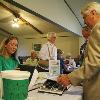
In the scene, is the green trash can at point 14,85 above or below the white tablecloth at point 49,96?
above

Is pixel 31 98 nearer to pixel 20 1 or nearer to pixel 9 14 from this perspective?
pixel 20 1

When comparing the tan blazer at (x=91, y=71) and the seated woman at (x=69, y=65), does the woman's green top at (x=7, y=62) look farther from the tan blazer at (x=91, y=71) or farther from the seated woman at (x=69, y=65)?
the tan blazer at (x=91, y=71)

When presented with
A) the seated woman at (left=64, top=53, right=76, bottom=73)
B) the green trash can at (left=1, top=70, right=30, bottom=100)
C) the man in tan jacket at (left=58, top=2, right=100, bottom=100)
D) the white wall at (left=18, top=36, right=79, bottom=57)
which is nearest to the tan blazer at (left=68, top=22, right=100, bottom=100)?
the man in tan jacket at (left=58, top=2, right=100, bottom=100)

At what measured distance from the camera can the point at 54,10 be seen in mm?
4691

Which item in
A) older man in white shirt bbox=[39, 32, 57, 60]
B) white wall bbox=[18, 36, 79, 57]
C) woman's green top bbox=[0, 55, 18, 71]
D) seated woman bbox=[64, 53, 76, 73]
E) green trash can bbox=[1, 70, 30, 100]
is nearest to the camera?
green trash can bbox=[1, 70, 30, 100]

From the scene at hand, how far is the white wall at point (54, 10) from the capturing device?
354cm

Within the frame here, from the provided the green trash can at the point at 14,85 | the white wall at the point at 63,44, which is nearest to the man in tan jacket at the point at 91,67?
the green trash can at the point at 14,85

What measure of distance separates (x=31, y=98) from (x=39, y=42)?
363 inches

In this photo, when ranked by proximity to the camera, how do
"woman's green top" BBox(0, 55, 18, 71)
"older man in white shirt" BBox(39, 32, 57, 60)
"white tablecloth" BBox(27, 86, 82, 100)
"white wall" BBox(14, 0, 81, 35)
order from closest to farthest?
"white tablecloth" BBox(27, 86, 82, 100), "woman's green top" BBox(0, 55, 18, 71), "older man in white shirt" BBox(39, 32, 57, 60), "white wall" BBox(14, 0, 81, 35)

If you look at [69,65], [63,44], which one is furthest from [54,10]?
[63,44]

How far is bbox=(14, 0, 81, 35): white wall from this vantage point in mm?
3537

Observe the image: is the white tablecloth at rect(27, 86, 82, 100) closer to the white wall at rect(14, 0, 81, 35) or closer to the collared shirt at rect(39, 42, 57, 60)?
the collared shirt at rect(39, 42, 57, 60)

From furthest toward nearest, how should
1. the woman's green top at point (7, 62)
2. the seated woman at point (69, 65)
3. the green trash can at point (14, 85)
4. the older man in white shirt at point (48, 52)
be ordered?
the older man in white shirt at point (48, 52)
the seated woman at point (69, 65)
the woman's green top at point (7, 62)
the green trash can at point (14, 85)

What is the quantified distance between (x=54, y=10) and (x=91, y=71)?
11.5ft
